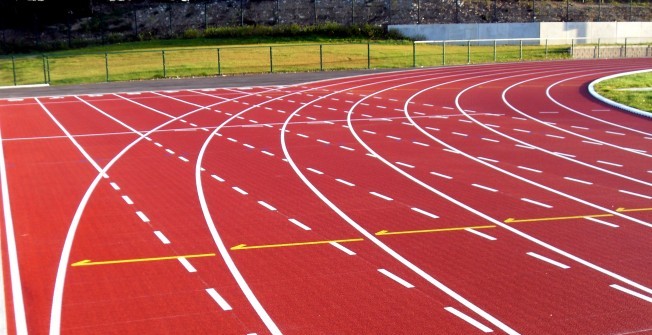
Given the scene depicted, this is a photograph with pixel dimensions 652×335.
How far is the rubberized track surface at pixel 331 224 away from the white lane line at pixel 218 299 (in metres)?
0.03

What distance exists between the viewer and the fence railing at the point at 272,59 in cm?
4419

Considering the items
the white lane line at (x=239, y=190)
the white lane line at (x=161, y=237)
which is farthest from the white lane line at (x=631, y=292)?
the white lane line at (x=239, y=190)

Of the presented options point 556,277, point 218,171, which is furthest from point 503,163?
point 556,277

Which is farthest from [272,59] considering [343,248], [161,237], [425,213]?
[343,248]

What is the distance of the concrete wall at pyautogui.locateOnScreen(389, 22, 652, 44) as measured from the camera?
58.3m

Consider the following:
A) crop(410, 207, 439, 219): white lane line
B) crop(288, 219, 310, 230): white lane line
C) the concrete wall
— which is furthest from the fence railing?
crop(288, 219, 310, 230): white lane line

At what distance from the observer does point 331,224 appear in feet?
37.7

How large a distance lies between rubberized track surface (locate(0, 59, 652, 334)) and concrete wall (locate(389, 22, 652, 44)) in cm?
3494

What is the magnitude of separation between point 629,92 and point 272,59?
911 inches

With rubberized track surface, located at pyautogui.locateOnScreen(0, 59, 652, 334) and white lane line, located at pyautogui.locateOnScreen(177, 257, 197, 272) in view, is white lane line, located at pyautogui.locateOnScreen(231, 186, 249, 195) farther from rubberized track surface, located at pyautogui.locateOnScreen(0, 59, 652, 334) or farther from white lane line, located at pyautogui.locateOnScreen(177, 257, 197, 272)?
white lane line, located at pyautogui.locateOnScreen(177, 257, 197, 272)

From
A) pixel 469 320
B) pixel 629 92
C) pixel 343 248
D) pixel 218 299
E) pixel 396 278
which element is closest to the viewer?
pixel 469 320

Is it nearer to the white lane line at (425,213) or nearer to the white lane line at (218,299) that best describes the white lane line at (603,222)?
the white lane line at (425,213)

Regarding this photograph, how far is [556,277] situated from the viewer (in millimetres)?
8938

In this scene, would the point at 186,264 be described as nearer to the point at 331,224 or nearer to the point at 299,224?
the point at 299,224
